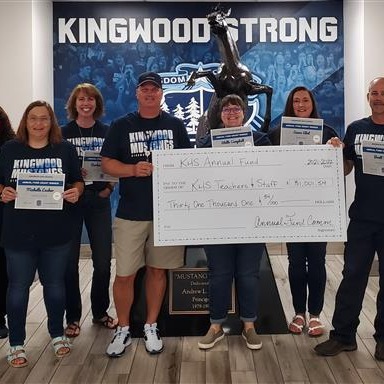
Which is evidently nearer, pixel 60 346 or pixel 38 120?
pixel 38 120

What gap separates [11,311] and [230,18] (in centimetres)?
385

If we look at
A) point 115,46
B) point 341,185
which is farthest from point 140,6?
point 341,185

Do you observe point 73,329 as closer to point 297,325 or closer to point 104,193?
point 104,193

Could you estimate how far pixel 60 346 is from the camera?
288cm

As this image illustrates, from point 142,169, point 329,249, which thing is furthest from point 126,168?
point 329,249

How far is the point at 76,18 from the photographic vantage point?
5.44 m

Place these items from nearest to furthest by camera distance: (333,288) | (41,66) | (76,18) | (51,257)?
1. (51,257)
2. (333,288)
3. (41,66)
4. (76,18)

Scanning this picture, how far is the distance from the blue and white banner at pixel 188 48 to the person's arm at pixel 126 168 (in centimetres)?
290

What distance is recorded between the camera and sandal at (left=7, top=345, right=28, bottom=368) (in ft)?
8.96

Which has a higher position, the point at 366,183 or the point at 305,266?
the point at 366,183

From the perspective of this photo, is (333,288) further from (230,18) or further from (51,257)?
(230,18)

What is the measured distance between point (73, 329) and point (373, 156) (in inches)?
77.3

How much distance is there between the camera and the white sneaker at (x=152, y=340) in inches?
114

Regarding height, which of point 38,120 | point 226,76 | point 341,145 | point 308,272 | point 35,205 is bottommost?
point 308,272
